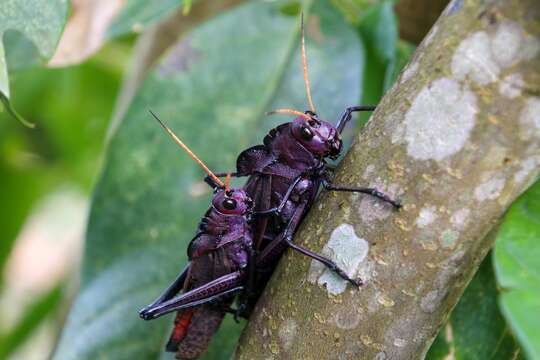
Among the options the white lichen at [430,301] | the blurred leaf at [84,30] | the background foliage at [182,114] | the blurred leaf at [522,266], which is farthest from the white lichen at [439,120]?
the blurred leaf at [84,30]

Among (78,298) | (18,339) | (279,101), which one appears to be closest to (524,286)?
(279,101)

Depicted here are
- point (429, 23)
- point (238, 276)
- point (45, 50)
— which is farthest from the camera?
point (429, 23)

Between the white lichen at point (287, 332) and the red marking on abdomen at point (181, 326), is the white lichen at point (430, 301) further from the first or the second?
the red marking on abdomen at point (181, 326)

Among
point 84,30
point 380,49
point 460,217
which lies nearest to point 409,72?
point 460,217

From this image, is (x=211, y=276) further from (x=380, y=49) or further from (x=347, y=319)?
(x=380, y=49)

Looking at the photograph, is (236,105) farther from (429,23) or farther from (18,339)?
(18,339)

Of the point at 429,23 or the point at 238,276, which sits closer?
the point at 238,276
